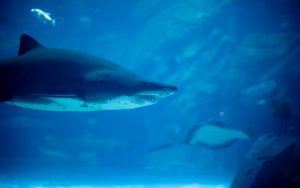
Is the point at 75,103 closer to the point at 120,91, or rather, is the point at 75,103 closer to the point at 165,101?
the point at 120,91

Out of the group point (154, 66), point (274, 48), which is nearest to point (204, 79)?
point (154, 66)

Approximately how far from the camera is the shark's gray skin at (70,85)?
2146 millimetres

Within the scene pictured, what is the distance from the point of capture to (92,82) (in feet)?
7.09

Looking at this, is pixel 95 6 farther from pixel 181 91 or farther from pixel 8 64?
pixel 8 64

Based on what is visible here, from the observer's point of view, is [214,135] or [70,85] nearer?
[70,85]

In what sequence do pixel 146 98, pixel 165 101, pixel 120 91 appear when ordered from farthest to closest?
pixel 165 101 < pixel 146 98 < pixel 120 91

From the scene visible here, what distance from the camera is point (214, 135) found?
1352 cm

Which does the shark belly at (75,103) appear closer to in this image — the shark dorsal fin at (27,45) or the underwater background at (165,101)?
the shark dorsal fin at (27,45)

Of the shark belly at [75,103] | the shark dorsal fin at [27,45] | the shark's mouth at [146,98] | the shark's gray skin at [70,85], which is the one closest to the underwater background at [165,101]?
the shark dorsal fin at [27,45]

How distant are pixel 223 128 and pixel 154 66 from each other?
875cm

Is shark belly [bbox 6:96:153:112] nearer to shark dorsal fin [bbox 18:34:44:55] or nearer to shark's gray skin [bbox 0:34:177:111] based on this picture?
shark's gray skin [bbox 0:34:177:111]

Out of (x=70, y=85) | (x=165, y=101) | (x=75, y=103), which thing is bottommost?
(x=75, y=103)

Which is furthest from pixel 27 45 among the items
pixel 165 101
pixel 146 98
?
pixel 165 101

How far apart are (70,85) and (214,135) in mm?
12480
